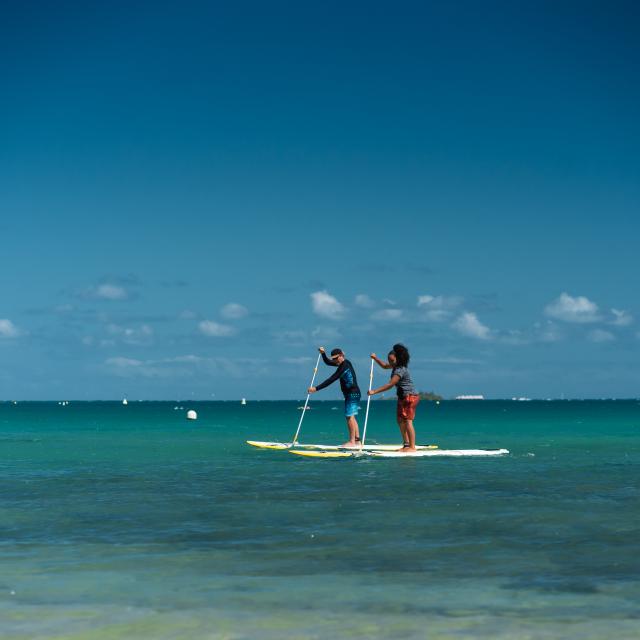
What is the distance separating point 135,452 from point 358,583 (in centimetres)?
2345

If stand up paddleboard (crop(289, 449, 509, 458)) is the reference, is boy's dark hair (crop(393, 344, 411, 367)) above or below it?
above

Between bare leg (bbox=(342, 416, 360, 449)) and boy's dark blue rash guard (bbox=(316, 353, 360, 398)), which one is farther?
bare leg (bbox=(342, 416, 360, 449))

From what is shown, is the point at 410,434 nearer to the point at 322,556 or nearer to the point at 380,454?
the point at 380,454

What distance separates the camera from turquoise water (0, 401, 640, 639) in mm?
7875

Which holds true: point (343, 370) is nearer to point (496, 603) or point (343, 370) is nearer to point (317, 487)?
point (317, 487)

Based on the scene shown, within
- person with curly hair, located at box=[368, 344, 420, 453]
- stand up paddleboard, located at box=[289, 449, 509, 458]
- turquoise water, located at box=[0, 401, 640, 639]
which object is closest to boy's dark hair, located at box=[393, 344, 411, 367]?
person with curly hair, located at box=[368, 344, 420, 453]

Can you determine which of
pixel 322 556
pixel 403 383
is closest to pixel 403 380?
pixel 403 383

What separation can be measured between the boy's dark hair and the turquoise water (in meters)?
4.25

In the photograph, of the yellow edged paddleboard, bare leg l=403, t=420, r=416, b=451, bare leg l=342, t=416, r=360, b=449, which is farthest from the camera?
bare leg l=342, t=416, r=360, b=449

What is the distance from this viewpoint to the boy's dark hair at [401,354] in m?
24.3

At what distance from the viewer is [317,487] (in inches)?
707

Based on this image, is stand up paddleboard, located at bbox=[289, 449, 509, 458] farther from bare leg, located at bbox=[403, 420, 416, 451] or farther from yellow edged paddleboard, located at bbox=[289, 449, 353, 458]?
bare leg, located at bbox=[403, 420, 416, 451]

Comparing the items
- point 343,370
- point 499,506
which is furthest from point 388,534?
point 343,370

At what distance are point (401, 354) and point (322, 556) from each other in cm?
1389
